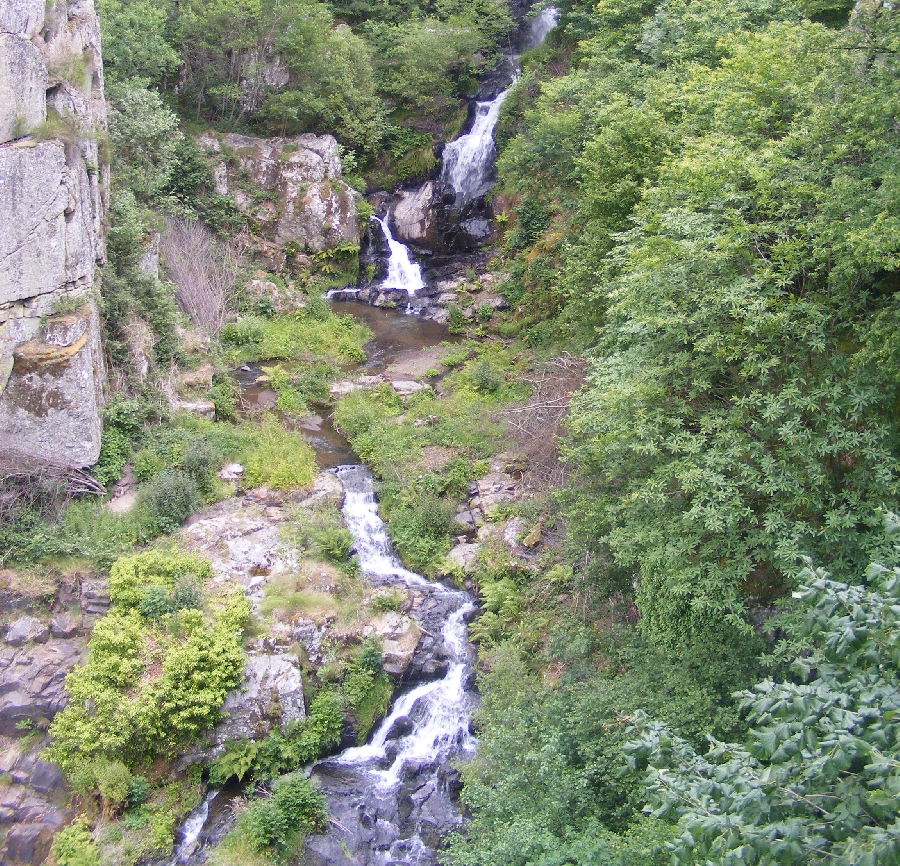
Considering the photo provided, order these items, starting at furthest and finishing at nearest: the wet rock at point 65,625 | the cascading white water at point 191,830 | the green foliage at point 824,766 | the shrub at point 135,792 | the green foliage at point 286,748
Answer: the wet rock at point 65,625 → the green foliage at point 286,748 → the shrub at point 135,792 → the cascading white water at point 191,830 → the green foliage at point 824,766

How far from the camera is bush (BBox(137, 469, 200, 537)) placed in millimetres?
14672

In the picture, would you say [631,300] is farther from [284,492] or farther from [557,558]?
[284,492]

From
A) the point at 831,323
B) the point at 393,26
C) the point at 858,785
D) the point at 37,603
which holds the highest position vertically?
the point at 393,26

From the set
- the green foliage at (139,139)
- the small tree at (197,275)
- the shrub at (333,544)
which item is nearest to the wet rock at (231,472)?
the shrub at (333,544)

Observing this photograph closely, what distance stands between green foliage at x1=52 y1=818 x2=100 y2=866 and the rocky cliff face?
6848mm

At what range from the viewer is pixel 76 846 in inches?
428

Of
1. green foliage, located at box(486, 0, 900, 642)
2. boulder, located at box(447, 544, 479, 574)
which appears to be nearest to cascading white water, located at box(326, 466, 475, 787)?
boulder, located at box(447, 544, 479, 574)

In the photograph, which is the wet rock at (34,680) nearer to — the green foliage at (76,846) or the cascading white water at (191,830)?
the green foliage at (76,846)

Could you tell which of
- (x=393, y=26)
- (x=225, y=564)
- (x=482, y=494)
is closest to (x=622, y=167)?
(x=482, y=494)

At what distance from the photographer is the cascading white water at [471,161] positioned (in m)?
26.8

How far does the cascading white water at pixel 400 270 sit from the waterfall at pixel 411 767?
13632 mm

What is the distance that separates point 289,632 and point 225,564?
6.94ft

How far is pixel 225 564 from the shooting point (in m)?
14.1

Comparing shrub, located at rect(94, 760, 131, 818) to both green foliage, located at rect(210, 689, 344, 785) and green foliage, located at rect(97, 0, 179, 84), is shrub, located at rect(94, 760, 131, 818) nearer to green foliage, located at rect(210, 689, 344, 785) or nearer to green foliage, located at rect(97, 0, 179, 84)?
green foliage, located at rect(210, 689, 344, 785)
